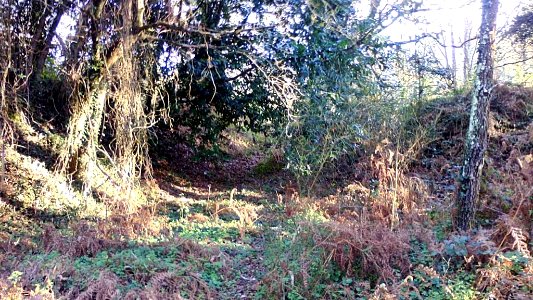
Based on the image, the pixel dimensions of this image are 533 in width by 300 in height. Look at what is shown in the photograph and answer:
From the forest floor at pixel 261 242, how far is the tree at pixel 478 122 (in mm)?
312

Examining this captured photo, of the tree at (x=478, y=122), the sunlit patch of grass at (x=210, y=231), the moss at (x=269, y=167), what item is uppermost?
the tree at (x=478, y=122)

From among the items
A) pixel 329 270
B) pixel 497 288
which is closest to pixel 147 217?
pixel 329 270

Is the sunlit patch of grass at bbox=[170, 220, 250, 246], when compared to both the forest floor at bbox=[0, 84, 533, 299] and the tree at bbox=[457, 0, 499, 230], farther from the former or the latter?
the tree at bbox=[457, 0, 499, 230]

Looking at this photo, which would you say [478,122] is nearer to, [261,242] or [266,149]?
[261,242]

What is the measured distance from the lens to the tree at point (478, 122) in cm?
465

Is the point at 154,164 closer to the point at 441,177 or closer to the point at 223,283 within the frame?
the point at 223,283

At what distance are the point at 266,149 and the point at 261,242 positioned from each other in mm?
5444

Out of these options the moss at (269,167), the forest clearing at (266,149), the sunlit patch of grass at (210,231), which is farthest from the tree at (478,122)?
the moss at (269,167)

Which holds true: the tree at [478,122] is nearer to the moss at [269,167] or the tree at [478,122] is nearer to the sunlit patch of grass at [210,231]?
the sunlit patch of grass at [210,231]

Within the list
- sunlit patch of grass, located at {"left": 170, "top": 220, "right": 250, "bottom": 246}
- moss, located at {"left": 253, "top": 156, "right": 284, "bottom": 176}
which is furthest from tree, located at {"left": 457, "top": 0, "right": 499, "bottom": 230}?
moss, located at {"left": 253, "top": 156, "right": 284, "bottom": 176}

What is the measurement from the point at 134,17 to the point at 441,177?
7161 mm

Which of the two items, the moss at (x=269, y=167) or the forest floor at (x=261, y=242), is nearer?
the forest floor at (x=261, y=242)

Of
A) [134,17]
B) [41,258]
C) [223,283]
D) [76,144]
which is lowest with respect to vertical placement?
[223,283]

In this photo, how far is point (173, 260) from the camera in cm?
480
